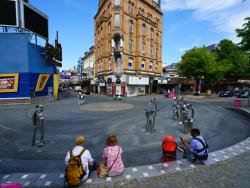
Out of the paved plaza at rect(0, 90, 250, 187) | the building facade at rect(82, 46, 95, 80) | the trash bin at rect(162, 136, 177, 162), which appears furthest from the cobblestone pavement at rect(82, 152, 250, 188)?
the building facade at rect(82, 46, 95, 80)

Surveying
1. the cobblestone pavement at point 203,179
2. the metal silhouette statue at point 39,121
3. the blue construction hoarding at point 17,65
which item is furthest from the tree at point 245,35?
the blue construction hoarding at point 17,65

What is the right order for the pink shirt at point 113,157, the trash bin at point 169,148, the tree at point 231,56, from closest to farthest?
the pink shirt at point 113,157, the trash bin at point 169,148, the tree at point 231,56

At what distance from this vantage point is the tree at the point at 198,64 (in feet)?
127

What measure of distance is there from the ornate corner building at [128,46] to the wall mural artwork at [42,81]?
14514mm

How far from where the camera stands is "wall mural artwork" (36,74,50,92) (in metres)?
25.2

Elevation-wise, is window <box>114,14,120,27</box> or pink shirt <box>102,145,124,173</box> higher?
window <box>114,14,120,27</box>

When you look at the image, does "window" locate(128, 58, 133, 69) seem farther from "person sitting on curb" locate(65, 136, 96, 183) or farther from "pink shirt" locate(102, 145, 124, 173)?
"person sitting on curb" locate(65, 136, 96, 183)

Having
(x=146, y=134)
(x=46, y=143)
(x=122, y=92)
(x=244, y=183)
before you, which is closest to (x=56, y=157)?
(x=46, y=143)

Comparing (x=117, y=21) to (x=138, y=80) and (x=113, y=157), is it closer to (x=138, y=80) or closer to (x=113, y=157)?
(x=138, y=80)

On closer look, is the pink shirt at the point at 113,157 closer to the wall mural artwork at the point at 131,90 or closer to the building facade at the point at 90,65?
the wall mural artwork at the point at 131,90

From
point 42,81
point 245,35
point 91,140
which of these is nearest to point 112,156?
point 91,140

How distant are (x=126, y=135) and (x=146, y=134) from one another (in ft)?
3.35

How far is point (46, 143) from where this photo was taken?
862 centimetres

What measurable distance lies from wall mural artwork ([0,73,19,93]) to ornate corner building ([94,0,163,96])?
1849 cm
